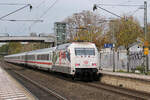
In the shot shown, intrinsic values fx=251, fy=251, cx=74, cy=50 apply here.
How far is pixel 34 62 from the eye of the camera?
39.5 m

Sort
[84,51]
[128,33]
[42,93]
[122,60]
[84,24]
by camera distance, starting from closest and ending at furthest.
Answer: [42,93], [84,51], [122,60], [128,33], [84,24]

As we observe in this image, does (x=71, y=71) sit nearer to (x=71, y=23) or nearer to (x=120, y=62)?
(x=120, y=62)

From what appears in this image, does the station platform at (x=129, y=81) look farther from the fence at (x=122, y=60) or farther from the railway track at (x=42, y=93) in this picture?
the fence at (x=122, y=60)

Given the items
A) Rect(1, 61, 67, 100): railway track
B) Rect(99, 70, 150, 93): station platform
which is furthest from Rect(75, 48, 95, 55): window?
Rect(1, 61, 67, 100): railway track

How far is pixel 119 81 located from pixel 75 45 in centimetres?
455

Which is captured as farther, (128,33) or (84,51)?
(128,33)

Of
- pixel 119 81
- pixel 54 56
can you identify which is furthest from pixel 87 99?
pixel 54 56

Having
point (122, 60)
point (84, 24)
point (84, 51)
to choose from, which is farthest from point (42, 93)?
point (84, 24)

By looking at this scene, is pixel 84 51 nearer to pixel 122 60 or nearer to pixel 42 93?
pixel 42 93

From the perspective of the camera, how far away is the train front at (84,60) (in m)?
18.9

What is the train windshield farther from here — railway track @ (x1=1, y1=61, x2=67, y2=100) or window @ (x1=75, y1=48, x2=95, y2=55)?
railway track @ (x1=1, y1=61, x2=67, y2=100)

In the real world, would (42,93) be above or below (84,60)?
below

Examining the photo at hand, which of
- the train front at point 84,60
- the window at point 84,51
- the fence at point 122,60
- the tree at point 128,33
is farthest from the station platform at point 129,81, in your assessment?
the tree at point 128,33

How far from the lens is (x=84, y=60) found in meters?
19.2
